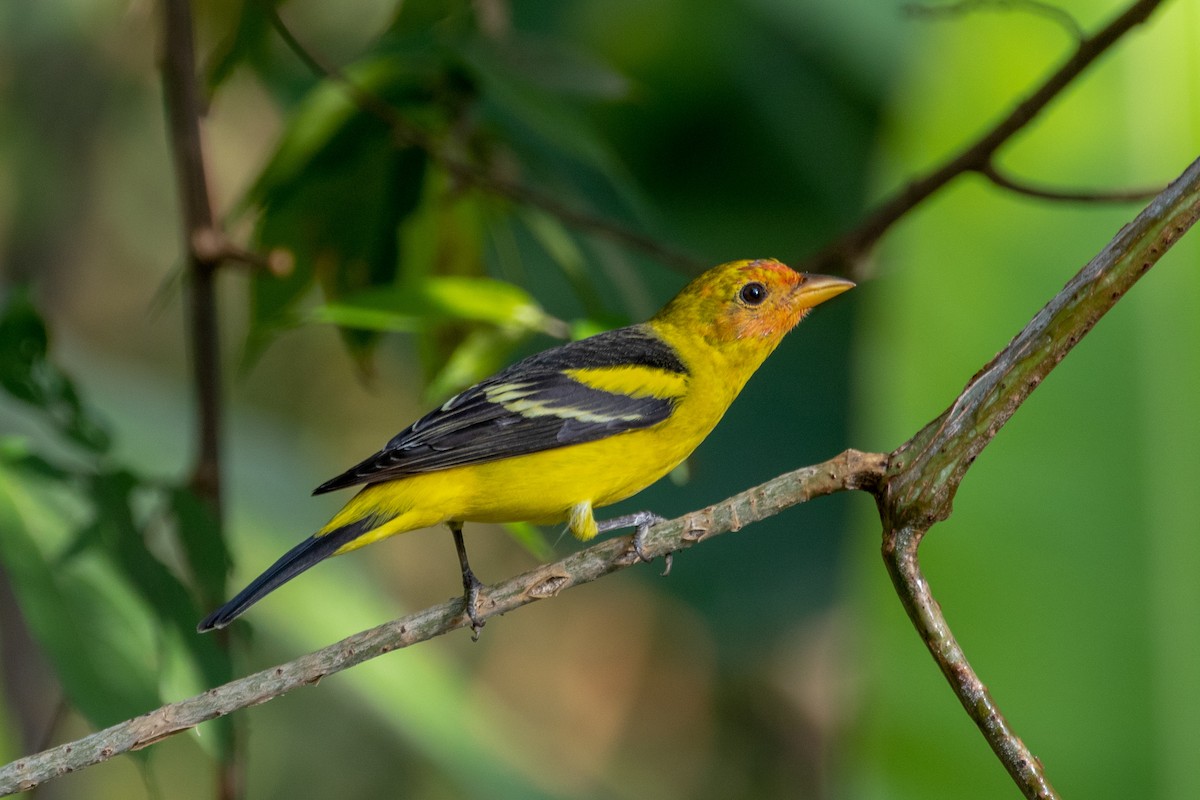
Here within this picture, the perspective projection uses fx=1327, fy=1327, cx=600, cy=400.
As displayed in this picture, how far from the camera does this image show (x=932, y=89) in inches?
141

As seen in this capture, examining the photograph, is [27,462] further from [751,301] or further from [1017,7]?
[1017,7]

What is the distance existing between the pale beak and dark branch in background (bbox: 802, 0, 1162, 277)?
61 mm

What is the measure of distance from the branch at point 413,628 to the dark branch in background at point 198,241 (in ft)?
3.75

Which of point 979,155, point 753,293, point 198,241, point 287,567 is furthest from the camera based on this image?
point 753,293

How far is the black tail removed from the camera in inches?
97.3

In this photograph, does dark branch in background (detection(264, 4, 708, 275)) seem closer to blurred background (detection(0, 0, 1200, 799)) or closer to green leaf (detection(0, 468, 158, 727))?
blurred background (detection(0, 0, 1200, 799))

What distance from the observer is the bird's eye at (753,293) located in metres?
3.54

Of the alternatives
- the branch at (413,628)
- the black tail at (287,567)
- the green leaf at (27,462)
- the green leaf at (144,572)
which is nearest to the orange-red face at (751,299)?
the black tail at (287,567)

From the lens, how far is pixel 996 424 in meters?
1.85

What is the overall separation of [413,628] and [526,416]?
1025mm

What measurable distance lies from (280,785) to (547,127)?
4.04 meters

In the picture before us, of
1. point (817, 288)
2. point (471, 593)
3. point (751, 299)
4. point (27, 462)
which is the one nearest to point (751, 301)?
point (751, 299)

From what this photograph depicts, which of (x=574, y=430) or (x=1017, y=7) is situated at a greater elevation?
(x=1017, y=7)

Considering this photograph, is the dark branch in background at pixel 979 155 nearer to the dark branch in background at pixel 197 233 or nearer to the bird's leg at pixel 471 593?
the bird's leg at pixel 471 593
